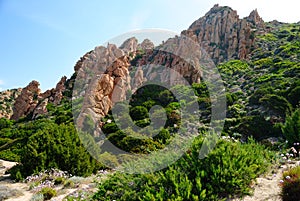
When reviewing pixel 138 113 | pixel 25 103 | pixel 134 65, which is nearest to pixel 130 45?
pixel 134 65

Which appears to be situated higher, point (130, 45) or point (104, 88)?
point (130, 45)

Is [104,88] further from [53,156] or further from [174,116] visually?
[53,156]

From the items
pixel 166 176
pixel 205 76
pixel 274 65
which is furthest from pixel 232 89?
pixel 166 176

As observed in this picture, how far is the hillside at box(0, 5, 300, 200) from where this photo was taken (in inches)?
219

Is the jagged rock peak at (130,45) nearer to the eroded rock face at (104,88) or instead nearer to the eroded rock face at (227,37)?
the eroded rock face at (227,37)

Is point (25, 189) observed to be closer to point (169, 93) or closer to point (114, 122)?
point (114, 122)

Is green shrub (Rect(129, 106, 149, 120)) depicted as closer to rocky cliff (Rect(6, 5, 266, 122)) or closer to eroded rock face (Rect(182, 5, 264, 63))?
rocky cliff (Rect(6, 5, 266, 122))

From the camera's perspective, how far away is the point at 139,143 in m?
17.2

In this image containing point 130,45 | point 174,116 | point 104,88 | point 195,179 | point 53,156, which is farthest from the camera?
point 130,45

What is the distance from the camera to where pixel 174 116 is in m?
26.4

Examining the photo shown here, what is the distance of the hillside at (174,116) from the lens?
18.2 feet

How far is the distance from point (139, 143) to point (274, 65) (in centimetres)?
3068

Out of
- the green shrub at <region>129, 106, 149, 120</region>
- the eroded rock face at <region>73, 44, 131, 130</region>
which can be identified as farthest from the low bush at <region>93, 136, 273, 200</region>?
the green shrub at <region>129, 106, 149, 120</region>

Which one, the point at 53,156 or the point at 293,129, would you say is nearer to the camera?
the point at 293,129
